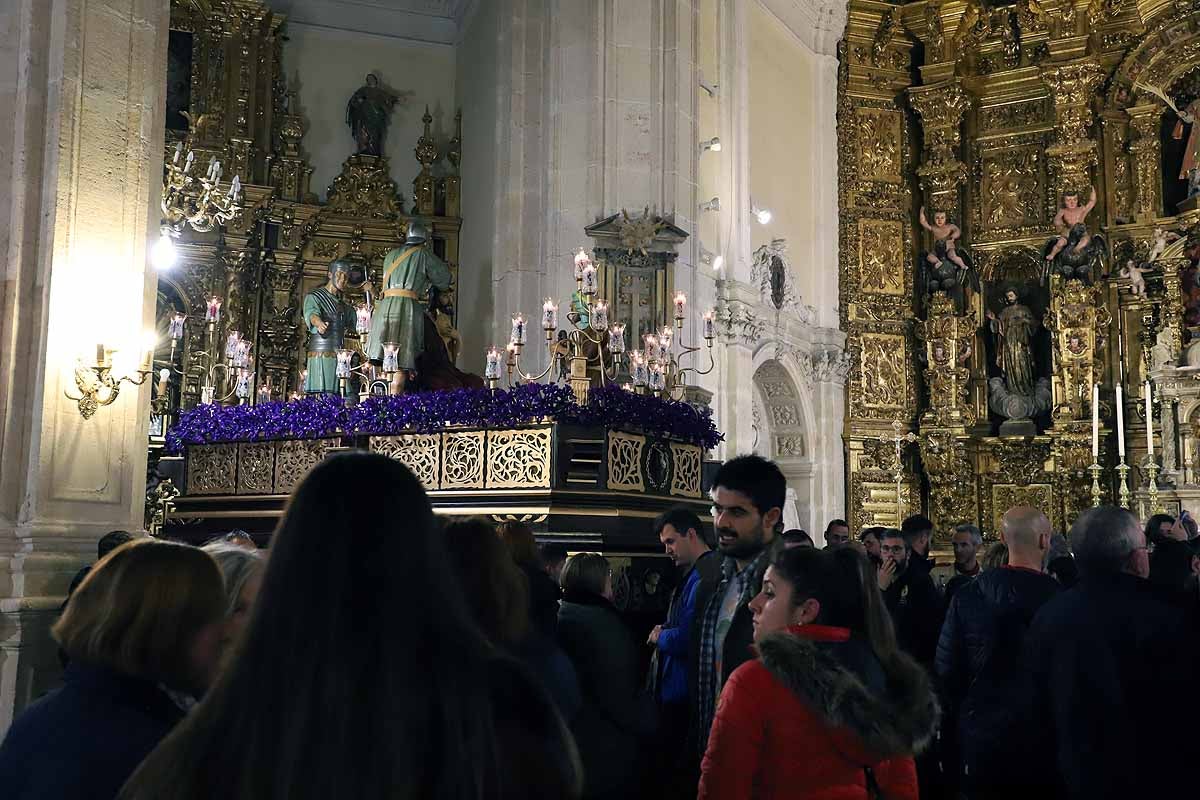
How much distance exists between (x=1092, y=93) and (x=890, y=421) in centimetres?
621

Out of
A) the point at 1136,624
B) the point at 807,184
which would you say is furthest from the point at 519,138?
the point at 1136,624

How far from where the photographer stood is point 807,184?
19891 millimetres

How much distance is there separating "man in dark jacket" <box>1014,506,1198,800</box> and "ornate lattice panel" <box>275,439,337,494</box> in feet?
26.2

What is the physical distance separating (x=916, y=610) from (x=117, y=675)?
16.8 ft

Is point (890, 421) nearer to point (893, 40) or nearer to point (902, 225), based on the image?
point (902, 225)

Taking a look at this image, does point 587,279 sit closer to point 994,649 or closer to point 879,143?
point 994,649

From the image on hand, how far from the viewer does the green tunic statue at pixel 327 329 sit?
1316 centimetres

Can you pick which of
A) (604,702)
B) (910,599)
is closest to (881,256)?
(910,599)

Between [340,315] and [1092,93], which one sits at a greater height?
[1092,93]

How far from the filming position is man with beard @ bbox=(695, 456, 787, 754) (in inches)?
156

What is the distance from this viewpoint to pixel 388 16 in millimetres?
18547

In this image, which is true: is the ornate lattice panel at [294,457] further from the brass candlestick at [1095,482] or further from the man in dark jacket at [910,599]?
the brass candlestick at [1095,482]

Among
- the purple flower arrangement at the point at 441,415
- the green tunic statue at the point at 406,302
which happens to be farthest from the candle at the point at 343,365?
the purple flower arrangement at the point at 441,415

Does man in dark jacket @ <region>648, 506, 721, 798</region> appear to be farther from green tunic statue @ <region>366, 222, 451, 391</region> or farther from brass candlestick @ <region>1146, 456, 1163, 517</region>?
brass candlestick @ <region>1146, 456, 1163, 517</region>
